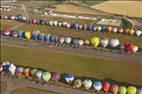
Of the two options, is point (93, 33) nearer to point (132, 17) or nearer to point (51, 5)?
point (132, 17)

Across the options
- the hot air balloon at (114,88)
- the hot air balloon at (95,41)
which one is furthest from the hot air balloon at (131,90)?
the hot air balloon at (95,41)

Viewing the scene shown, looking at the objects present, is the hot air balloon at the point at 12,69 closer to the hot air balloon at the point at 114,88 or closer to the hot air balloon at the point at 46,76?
the hot air balloon at the point at 46,76

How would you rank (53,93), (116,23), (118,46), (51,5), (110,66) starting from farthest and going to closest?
(51,5) → (116,23) → (118,46) → (110,66) → (53,93)

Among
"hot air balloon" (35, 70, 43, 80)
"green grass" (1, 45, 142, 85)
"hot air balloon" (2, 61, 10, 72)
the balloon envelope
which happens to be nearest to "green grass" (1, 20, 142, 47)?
"green grass" (1, 45, 142, 85)

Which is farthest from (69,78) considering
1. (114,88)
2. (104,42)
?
(104,42)

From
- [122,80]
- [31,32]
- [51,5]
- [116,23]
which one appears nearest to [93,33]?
[116,23]

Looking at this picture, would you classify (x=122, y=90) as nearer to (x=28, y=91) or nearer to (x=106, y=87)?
(x=106, y=87)
